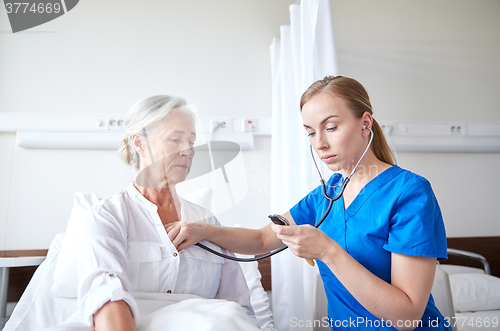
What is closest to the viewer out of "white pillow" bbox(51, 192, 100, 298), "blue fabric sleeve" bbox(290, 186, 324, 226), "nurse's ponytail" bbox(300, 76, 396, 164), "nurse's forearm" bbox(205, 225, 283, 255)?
"nurse's ponytail" bbox(300, 76, 396, 164)

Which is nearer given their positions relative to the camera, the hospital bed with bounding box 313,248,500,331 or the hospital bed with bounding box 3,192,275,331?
the hospital bed with bounding box 3,192,275,331

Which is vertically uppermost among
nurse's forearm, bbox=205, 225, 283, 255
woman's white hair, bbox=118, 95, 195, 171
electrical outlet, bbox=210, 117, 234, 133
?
electrical outlet, bbox=210, 117, 234, 133

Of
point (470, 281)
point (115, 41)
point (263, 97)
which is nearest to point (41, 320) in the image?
point (115, 41)

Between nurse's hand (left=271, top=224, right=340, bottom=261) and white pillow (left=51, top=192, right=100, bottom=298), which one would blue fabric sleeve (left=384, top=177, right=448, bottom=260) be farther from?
white pillow (left=51, top=192, right=100, bottom=298)

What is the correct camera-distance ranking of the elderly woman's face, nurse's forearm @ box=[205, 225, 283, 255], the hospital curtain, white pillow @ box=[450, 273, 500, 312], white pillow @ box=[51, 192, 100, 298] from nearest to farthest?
the elderly woman's face
nurse's forearm @ box=[205, 225, 283, 255]
white pillow @ box=[51, 192, 100, 298]
the hospital curtain
white pillow @ box=[450, 273, 500, 312]

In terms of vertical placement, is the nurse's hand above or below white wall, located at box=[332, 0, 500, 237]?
below

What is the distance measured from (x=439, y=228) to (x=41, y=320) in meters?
1.33

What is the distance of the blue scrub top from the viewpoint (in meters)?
0.83

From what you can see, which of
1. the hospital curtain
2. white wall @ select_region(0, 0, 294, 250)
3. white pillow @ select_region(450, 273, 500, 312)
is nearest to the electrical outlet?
white wall @ select_region(0, 0, 294, 250)

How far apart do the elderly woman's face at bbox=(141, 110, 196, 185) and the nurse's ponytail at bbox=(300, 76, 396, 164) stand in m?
0.38

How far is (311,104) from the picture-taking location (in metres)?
0.98

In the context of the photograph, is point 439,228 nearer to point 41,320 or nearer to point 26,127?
point 41,320

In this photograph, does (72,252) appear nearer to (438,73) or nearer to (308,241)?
(308,241)

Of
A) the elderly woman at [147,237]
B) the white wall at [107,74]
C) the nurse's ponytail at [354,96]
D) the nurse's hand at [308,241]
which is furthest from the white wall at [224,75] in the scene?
the nurse's ponytail at [354,96]
